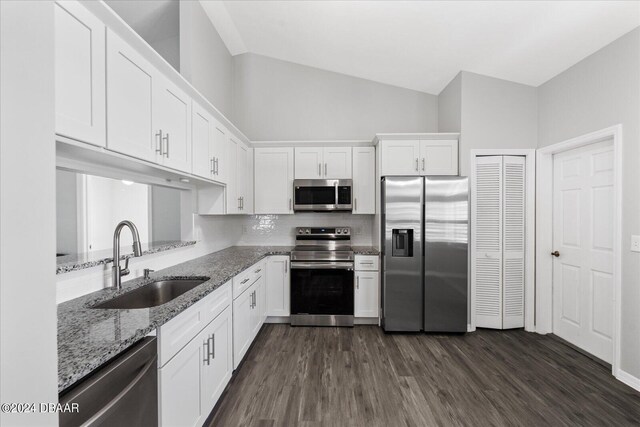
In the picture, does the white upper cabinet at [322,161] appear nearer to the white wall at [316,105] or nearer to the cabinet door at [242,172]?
the white wall at [316,105]

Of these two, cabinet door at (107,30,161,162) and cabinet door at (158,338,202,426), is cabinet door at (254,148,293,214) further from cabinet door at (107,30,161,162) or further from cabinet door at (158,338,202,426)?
cabinet door at (158,338,202,426)

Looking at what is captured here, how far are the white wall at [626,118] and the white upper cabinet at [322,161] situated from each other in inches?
95.0

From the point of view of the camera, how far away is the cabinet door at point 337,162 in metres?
3.67

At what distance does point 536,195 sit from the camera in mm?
3182

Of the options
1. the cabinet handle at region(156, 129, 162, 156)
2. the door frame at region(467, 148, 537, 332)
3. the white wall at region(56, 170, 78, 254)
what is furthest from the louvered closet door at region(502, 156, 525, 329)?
the white wall at region(56, 170, 78, 254)

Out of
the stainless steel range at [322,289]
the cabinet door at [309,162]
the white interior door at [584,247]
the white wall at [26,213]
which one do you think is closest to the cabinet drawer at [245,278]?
the stainless steel range at [322,289]

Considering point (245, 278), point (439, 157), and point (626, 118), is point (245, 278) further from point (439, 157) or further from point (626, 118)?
point (626, 118)

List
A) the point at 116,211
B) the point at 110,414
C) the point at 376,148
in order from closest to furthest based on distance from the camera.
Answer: the point at 110,414
the point at 116,211
the point at 376,148

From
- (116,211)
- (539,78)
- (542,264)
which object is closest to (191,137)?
(116,211)

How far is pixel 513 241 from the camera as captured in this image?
127 inches

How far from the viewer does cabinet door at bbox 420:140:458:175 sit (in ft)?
10.9

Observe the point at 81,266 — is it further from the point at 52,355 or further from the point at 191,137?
the point at 52,355

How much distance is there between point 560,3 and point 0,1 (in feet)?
10.4

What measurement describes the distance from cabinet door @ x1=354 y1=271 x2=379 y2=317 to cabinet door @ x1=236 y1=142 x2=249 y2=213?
169 centimetres
